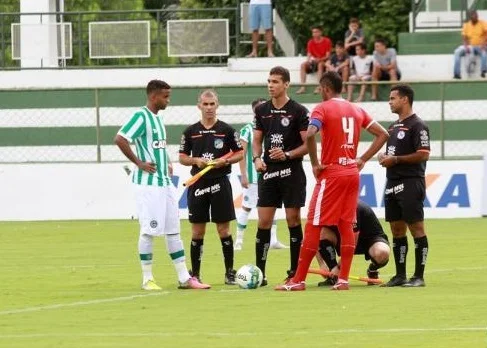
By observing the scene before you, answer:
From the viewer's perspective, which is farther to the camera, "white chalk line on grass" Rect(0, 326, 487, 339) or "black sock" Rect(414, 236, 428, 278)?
"black sock" Rect(414, 236, 428, 278)

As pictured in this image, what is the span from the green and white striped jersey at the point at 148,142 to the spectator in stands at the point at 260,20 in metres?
21.2

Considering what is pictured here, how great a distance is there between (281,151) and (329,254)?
120 cm

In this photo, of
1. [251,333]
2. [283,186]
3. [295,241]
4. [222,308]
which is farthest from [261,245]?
[251,333]

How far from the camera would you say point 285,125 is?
50.9 feet

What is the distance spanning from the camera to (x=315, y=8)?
41.7 meters

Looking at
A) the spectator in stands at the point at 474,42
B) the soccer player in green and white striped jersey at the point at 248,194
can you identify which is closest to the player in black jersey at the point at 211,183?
the soccer player in green and white striped jersey at the point at 248,194

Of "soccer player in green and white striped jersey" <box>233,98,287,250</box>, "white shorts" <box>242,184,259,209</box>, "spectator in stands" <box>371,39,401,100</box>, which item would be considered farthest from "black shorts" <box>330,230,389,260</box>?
"spectator in stands" <box>371,39,401,100</box>

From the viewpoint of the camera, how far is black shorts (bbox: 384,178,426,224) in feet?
49.6

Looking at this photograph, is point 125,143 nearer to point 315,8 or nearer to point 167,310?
point 167,310

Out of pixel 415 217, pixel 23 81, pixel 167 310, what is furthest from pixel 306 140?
pixel 23 81

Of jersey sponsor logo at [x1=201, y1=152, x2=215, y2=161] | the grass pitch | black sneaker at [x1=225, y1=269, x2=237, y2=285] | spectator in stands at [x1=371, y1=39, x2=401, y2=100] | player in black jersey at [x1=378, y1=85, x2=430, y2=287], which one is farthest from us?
spectator in stands at [x1=371, y1=39, x2=401, y2=100]

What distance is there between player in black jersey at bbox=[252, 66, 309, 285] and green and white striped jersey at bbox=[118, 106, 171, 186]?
3.22ft

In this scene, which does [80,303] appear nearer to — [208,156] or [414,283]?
[208,156]

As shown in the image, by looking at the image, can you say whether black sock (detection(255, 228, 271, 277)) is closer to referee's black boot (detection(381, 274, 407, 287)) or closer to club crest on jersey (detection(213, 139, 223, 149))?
club crest on jersey (detection(213, 139, 223, 149))
